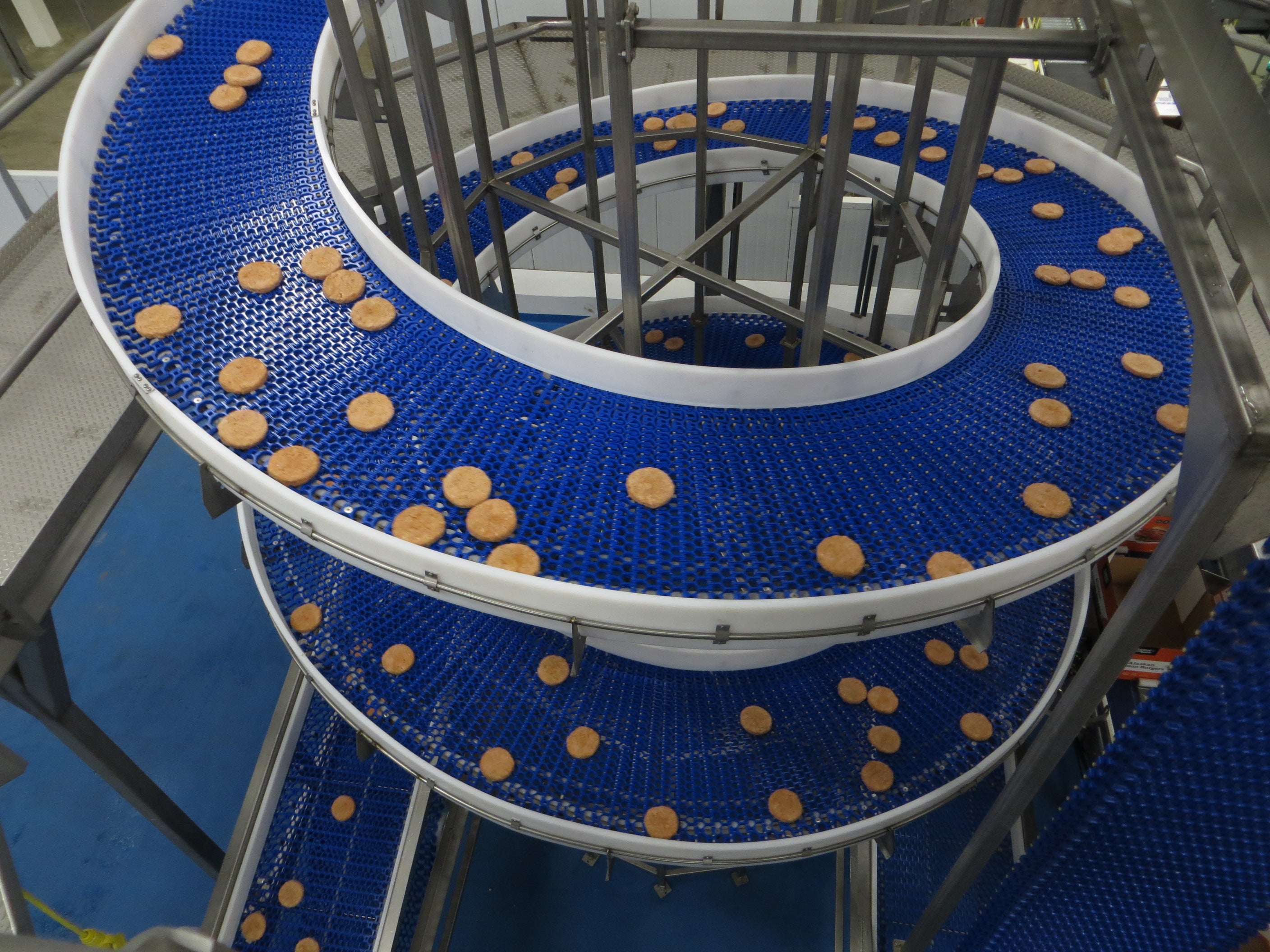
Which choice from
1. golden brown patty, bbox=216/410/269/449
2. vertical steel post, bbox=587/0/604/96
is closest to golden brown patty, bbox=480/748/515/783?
golden brown patty, bbox=216/410/269/449

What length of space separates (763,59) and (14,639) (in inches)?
171

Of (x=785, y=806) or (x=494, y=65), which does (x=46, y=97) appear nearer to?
(x=494, y=65)

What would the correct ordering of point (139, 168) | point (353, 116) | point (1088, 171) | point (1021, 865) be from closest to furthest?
point (1021, 865) → point (139, 168) → point (1088, 171) → point (353, 116)

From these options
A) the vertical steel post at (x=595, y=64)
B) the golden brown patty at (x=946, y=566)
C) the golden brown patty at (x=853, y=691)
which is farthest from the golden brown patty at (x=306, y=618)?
the vertical steel post at (x=595, y=64)

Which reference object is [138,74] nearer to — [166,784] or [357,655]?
[357,655]

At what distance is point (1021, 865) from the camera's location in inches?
69.7

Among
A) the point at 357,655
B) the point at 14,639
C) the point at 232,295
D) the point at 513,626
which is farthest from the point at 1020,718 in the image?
the point at 14,639

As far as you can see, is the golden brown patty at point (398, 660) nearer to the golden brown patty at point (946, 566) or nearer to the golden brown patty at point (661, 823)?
the golden brown patty at point (661, 823)

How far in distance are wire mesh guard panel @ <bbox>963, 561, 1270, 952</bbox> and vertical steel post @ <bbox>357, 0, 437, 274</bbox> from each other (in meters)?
2.49

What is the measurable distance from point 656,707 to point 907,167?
2136 millimetres

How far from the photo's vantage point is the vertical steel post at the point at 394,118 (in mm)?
2359

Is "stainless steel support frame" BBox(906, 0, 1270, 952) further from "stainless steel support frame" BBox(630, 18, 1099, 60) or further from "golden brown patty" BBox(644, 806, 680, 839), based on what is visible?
"golden brown patty" BBox(644, 806, 680, 839)

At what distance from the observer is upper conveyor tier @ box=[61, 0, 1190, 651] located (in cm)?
159

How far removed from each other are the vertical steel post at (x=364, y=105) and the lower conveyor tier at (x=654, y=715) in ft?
4.54
